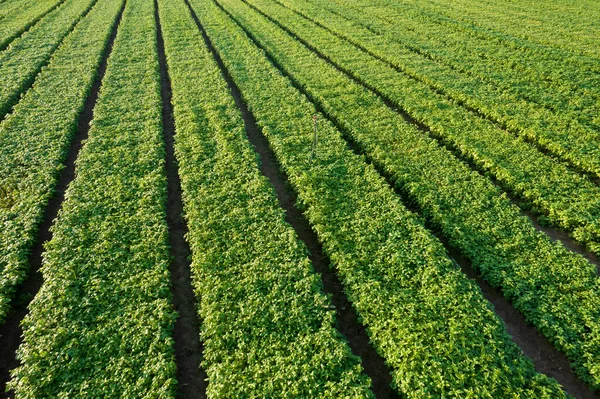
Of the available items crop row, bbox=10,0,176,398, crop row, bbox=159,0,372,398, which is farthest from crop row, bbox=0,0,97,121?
crop row, bbox=159,0,372,398

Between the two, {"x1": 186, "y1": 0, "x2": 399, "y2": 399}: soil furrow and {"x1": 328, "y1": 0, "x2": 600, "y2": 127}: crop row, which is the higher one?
{"x1": 328, "y1": 0, "x2": 600, "y2": 127}: crop row

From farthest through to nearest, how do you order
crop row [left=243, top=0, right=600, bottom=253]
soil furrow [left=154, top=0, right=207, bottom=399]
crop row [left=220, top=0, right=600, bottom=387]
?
crop row [left=243, top=0, right=600, bottom=253], crop row [left=220, top=0, right=600, bottom=387], soil furrow [left=154, top=0, right=207, bottom=399]

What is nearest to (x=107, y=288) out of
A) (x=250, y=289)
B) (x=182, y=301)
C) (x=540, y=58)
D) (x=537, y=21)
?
(x=182, y=301)

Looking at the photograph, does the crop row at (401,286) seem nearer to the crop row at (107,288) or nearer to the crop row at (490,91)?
the crop row at (107,288)

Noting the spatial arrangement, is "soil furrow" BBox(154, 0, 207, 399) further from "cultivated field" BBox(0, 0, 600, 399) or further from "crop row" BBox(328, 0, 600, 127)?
"crop row" BBox(328, 0, 600, 127)

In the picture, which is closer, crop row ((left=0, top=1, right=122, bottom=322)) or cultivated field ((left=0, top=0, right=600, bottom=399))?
cultivated field ((left=0, top=0, right=600, bottom=399))

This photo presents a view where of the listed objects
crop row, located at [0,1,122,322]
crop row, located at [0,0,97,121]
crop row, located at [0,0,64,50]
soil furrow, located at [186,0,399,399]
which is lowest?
soil furrow, located at [186,0,399,399]

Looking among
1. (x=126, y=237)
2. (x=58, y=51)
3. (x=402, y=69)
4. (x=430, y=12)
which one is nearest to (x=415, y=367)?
(x=126, y=237)

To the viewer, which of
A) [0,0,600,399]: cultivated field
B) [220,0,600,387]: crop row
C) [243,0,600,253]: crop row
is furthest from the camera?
[243,0,600,253]: crop row

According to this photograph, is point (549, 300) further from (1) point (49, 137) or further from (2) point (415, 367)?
(1) point (49, 137)

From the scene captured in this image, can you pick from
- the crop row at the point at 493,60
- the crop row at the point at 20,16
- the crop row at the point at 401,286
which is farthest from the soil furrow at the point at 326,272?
the crop row at the point at 20,16
